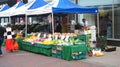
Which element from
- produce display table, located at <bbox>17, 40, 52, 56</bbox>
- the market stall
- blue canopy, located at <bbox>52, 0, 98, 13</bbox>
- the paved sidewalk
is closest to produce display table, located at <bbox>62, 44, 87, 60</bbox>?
the market stall

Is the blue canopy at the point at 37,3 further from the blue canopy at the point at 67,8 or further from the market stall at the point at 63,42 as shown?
the blue canopy at the point at 67,8

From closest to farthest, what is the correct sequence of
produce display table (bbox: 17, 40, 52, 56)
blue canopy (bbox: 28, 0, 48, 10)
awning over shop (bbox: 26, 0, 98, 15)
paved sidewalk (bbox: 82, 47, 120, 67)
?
paved sidewalk (bbox: 82, 47, 120, 67) → produce display table (bbox: 17, 40, 52, 56) → awning over shop (bbox: 26, 0, 98, 15) → blue canopy (bbox: 28, 0, 48, 10)

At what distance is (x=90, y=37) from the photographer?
15.2m

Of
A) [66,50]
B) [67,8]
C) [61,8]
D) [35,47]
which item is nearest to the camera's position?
[66,50]

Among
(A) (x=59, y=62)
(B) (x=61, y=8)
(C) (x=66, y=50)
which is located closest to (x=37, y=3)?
(B) (x=61, y=8)

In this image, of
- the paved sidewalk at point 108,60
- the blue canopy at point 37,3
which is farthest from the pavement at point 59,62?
the blue canopy at point 37,3

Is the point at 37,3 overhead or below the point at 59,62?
overhead

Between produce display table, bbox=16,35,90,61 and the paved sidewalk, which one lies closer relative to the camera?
the paved sidewalk

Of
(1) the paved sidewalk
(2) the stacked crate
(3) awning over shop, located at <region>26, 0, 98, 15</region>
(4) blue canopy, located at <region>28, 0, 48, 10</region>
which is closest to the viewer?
(1) the paved sidewalk

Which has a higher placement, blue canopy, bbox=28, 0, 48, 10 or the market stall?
blue canopy, bbox=28, 0, 48, 10

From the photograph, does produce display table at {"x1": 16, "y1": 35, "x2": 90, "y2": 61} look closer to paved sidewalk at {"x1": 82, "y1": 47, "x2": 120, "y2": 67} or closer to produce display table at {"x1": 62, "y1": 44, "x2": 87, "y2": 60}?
produce display table at {"x1": 62, "y1": 44, "x2": 87, "y2": 60}

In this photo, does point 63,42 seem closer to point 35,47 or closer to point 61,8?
point 61,8

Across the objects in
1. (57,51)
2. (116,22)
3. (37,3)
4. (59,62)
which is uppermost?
(37,3)

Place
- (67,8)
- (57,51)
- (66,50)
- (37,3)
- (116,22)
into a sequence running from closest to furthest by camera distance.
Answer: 1. (66,50)
2. (57,51)
3. (67,8)
4. (37,3)
5. (116,22)
